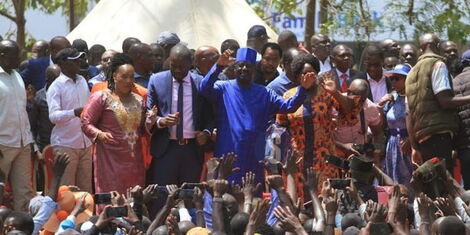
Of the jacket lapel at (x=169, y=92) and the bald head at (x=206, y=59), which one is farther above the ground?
the bald head at (x=206, y=59)

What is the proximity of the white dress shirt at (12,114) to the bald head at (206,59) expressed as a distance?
171 cm

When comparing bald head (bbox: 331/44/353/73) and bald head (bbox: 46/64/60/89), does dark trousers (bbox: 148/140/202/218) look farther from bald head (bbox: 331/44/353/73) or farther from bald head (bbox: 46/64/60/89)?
bald head (bbox: 331/44/353/73)

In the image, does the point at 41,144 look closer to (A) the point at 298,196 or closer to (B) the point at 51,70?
(B) the point at 51,70

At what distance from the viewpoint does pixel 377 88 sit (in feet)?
46.6

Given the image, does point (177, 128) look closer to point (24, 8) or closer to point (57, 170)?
point (57, 170)

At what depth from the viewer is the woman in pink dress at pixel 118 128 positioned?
1213cm

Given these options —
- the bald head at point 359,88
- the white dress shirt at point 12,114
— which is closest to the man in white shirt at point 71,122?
the white dress shirt at point 12,114

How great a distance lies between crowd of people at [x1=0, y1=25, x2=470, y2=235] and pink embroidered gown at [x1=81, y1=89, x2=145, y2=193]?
0.01 metres

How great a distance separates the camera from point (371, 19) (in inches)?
741

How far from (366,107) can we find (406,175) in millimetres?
751

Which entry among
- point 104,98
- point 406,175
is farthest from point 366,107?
point 104,98

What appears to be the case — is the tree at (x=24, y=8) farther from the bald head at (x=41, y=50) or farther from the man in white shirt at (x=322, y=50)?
the man in white shirt at (x=322, y=50)

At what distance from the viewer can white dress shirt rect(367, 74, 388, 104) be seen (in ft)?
46.5

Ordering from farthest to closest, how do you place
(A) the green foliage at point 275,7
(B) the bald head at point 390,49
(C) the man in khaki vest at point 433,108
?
1. (A) the green foliage at point 275,7
2. (B) the bald head at point 390,49
3. (C) the man in khaki vest at point 433,108
